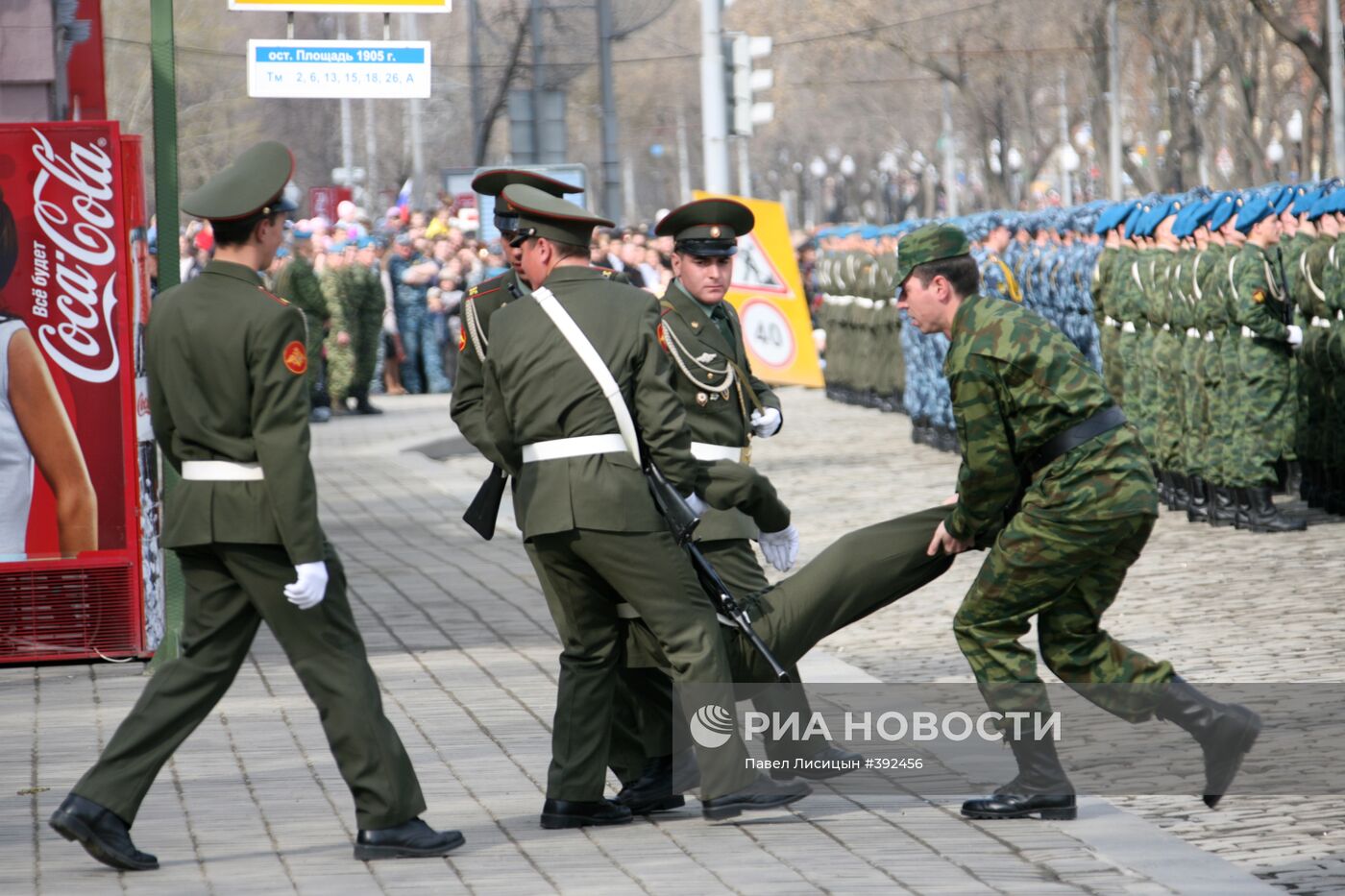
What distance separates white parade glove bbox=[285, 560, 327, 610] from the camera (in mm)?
5988

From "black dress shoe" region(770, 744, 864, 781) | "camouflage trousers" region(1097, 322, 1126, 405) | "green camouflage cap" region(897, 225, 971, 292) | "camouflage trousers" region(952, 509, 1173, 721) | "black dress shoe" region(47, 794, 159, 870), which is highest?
"green camouflage cap" region(897, 225, 971, 292)

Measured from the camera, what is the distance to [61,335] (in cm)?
983

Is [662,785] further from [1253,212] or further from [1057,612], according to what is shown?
[1253,212]

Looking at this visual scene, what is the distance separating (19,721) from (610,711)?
3067 mm

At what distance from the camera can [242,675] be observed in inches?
384

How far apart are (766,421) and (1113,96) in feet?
118

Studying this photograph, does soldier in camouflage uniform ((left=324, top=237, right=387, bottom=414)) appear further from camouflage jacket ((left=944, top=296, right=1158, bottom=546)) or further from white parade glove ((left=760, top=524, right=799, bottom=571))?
camouflage jacket ((left=944, top=296, right=1158, bottom=546))

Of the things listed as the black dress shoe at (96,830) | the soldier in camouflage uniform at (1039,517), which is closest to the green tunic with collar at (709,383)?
the soldier in camouflage uniform at (1039,517)

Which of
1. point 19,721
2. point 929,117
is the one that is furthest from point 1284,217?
point 929,117

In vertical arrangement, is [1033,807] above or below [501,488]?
below

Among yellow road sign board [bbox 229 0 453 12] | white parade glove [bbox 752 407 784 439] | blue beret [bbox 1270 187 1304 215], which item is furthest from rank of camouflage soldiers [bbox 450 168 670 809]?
blue beret [bbox 1270 187 1304 215]

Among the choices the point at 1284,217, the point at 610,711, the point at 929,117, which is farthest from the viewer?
the point at 929,117

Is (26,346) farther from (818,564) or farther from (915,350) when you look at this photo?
(915,350)

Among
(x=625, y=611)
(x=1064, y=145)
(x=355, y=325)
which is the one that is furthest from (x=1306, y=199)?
(x=1064, y=145)
